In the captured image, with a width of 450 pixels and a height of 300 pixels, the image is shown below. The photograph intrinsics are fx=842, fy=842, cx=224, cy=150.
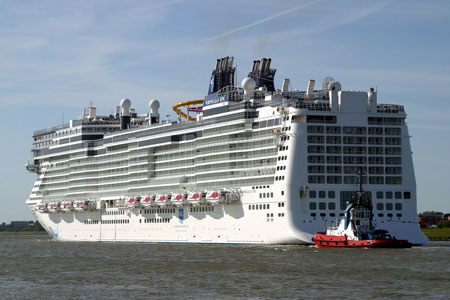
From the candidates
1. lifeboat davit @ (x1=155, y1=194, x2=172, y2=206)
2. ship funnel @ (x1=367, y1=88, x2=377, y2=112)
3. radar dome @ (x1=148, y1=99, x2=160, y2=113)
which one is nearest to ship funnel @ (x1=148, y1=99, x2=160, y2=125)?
radar dome @ (x1=148, y1=99, x2=160, y2=113)

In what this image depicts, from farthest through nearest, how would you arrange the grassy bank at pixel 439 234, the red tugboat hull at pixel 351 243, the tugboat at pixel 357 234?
the grassy bank at pixel 439 234, the tugboat at pixel 357 234, the red tugboat hull at pixel 351 243

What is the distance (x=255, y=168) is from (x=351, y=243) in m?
15.2

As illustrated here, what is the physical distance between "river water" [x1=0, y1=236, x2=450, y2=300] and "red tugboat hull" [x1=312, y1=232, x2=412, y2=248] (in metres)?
1.43

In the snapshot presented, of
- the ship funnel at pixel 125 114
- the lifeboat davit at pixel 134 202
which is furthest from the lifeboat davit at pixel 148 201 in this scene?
the ship funnel at pixel 125 114

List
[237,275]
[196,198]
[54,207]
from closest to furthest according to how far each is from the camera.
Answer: [237,275] → [196,198] → [54,207]

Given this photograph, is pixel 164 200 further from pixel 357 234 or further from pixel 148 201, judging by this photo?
pixel 357 234

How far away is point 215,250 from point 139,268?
18689mm

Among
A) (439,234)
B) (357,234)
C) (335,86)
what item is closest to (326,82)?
(335,86)

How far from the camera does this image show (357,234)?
77.8m

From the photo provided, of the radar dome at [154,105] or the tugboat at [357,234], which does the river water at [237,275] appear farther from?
the radar dome at [154,105]

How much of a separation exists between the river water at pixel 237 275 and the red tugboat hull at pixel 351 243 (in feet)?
4.71

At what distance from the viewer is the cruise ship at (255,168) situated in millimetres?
83000

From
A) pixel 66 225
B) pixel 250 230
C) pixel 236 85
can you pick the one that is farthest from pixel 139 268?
pixel 66 225

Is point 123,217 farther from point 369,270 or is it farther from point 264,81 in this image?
point 369,270
